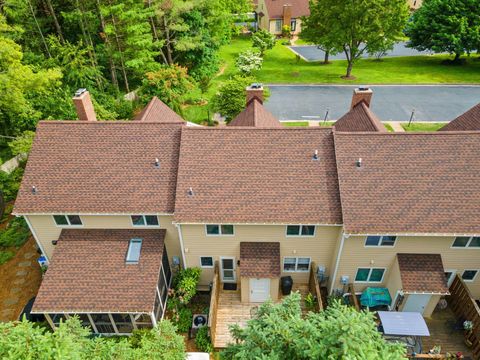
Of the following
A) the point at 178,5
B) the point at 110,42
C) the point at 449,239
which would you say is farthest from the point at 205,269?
the point at 178,5

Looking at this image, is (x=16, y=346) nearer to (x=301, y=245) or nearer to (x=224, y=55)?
(x=301, y=245)

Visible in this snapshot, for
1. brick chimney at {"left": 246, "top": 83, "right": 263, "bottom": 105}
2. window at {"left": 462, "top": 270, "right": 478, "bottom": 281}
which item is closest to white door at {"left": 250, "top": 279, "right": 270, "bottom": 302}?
window at {"left": 462, "top": 270, "right": 478, "bottom": 281}

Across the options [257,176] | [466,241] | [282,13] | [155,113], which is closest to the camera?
[466,241]

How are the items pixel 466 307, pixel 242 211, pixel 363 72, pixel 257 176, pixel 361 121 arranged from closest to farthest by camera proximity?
pixel 242 211, pixel 466 307, pixel 257 176, pixel 361 121, pixel 363 72

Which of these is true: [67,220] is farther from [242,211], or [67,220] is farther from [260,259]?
[260,259]

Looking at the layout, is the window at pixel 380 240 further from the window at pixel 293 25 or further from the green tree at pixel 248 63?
the window at pixel 293 25

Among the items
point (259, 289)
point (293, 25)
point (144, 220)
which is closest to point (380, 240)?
point (259, 289)
